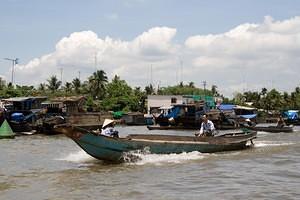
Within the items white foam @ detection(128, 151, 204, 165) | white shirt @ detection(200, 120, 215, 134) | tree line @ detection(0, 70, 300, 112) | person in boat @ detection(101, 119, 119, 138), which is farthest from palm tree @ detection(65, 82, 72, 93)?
person in boat @ detection(101, 119, 119, 138)

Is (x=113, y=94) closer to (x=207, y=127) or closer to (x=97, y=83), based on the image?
(x=97, y=83)

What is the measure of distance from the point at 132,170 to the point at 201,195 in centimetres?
398

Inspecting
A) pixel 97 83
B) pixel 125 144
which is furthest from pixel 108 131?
pixel 97 83

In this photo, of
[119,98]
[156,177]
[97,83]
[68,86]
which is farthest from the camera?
[68,86]

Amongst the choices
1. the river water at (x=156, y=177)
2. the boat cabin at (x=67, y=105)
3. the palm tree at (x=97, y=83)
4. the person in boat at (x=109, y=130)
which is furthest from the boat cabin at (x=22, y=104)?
the palm tree at (x=97, y=83)

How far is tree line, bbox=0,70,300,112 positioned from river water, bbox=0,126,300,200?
144 ft

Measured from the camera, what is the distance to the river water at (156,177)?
1019cm

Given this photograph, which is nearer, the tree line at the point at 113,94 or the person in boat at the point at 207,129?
the person in boat at the point at 207,129

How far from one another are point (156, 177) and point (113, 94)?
5710cm

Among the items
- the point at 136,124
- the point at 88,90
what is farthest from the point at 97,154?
the point at 88,90

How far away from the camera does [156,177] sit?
1232 cm

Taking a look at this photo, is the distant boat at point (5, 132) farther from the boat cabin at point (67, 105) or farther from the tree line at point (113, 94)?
the tree line at point (113, 94)

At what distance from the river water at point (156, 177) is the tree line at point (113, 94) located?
4400 centimetres

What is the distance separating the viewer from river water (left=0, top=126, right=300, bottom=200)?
10.2m
